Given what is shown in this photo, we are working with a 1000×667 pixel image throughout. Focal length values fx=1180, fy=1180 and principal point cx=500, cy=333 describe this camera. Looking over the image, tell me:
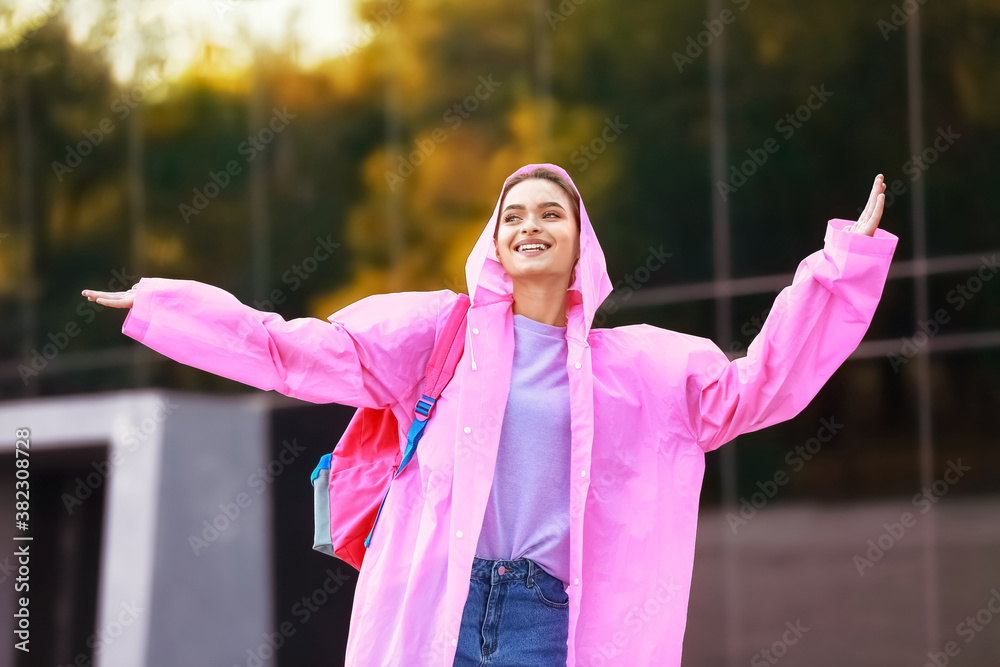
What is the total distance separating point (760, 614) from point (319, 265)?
4.05 meters

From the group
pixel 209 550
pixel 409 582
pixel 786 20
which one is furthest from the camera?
pixel 209 550

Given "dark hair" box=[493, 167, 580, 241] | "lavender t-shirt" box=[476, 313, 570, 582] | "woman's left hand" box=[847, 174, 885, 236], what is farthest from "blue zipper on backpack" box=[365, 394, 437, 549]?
"woman's left hand" box=[847, 174, 885, 236]

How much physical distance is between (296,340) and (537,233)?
767 millimetres

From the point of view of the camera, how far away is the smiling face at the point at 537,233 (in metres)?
3.32

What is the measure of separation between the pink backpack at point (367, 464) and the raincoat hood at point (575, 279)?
0.07 m

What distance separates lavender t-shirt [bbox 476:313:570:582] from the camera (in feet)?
10.1

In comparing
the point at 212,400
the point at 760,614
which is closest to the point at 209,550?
the point at 212,400

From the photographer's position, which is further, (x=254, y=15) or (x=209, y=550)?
(x=254, y=15)

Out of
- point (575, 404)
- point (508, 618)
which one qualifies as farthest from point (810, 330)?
point (508, 618)

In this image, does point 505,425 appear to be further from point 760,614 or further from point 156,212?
point 156,212

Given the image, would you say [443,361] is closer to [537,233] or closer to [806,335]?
[537,233]

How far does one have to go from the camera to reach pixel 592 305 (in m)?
3.40

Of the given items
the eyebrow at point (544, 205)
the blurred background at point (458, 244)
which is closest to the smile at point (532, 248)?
the eyebrow at point (544, 205)

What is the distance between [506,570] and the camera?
3.02 meters
